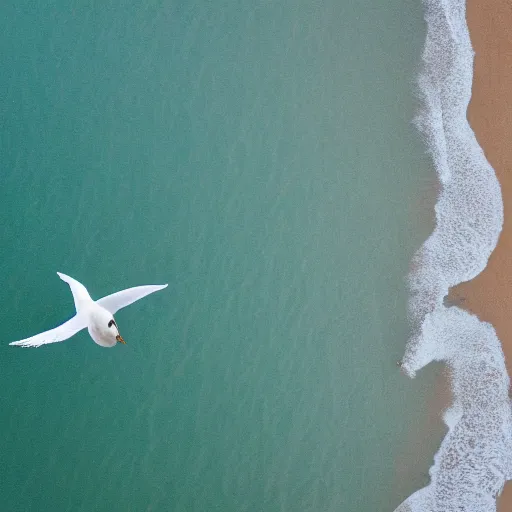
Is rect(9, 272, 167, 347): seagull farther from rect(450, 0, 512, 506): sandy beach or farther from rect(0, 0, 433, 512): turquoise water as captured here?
rect(450, 0, 512, 506): sandy beach

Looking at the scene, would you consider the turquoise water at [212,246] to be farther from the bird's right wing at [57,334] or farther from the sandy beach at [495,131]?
the bird's right wing at [57,334]

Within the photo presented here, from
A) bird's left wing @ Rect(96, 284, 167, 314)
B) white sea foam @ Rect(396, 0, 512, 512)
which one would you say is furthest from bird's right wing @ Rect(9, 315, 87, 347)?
white sea foam @ Rect(396, 0, 512, 512)

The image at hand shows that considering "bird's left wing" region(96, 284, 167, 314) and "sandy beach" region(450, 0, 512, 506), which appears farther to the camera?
"sandy beach" region(450, 0, 512, 506)

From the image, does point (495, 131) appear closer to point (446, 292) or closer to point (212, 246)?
point (446, 292)

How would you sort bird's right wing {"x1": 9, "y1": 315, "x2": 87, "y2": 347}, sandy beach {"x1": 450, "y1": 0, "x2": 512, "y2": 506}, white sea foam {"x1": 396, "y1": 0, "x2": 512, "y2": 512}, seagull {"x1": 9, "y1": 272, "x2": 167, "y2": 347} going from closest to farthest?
bird's right wing {"x1": 9, "y1": 315, "x2": 87, "y2": 347} → seagull {"x1": 9, "y1": 272, "x2": 167, "y2": 347} → white sea foam {"x1": 396, "y1": 0, "x2": 512, "y2": 512} → sandy beach {"x1": 450, "y1": 0, "x2": 512, "y2": 506}

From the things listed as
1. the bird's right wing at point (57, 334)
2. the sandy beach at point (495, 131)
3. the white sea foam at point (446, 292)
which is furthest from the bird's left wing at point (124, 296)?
the sandy beach at point (495, 131)

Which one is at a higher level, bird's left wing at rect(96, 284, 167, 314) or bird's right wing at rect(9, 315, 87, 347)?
bird's left wing at rect(96, 284, 167, 314)

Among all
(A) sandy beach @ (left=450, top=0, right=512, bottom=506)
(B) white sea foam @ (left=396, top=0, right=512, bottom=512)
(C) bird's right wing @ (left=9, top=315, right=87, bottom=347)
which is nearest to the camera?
(C) bird's right wing @ (left=9, top=315, right=87, bottom=347)

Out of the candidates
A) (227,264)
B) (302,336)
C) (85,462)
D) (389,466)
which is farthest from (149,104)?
(389,466)
